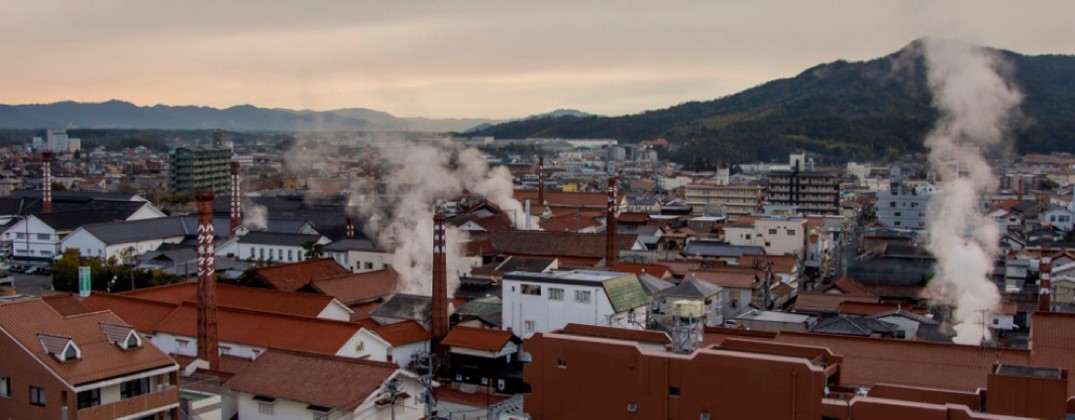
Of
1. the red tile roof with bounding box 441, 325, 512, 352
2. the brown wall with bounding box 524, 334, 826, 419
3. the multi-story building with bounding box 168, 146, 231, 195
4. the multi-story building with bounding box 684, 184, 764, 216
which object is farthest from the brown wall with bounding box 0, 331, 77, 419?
the multi-story building with bounding box 168, 146, 231, 195

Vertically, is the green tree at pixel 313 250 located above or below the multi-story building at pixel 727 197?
below

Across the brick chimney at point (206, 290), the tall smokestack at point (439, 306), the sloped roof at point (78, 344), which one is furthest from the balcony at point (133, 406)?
the tall smokestack at point (439, 306)

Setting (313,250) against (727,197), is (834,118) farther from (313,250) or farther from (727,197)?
(313,250)

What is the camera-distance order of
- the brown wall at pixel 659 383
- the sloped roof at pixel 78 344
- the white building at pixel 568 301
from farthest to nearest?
1. the white building at pixel 568 301
2. the brown wall at pixel 659 383
3. the sloped roof at pixel 78 344

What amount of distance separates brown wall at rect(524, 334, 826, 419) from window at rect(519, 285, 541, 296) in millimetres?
6468

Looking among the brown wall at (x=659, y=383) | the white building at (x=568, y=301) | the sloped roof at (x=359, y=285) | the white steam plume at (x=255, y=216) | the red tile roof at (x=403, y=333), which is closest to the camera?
the brown wall at (x=659, y=383)

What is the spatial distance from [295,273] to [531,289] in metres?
7.88

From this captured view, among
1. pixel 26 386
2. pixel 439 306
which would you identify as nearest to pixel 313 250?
pixel 439 306

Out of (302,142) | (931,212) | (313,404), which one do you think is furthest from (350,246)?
(302,142)

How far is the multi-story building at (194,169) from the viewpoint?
64062 mm

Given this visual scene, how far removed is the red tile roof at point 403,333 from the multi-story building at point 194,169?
47.6 metres

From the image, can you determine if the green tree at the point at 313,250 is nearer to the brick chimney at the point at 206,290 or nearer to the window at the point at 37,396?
the brick chimney at the point at 206,290

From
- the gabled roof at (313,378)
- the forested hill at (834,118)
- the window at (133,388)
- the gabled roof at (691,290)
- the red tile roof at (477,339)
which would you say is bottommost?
the red tile roof at (477,339)

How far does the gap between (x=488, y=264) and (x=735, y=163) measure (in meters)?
64.5
